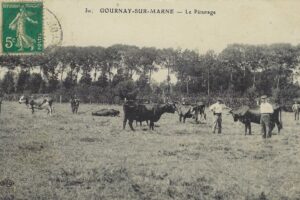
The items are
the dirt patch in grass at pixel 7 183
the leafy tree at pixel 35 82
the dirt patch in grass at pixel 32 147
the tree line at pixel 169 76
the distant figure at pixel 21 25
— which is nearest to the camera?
the dirt patch in grass at pixel 7 183

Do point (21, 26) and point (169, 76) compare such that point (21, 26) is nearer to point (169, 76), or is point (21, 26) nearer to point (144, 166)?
point (144, 166)

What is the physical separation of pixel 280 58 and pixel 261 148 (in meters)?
18.5

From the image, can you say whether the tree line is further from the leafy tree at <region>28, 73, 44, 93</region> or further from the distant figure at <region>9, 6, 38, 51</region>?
the distant figure at <region>9, 6, 38, 51</region>

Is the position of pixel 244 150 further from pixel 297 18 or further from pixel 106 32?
pixel 106 32

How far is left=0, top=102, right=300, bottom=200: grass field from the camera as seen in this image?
6879 mm

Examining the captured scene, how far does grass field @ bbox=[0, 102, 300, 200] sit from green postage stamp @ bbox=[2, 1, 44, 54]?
2.50m

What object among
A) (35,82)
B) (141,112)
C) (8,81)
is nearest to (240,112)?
(141,112)

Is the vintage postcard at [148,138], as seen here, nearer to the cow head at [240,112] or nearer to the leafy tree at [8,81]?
the cow head at [240,112]

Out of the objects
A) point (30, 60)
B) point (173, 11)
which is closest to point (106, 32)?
point (173, 11)

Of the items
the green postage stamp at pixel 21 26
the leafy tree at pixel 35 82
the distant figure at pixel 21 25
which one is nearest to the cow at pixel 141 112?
the green postage stamp at pixel 21 26

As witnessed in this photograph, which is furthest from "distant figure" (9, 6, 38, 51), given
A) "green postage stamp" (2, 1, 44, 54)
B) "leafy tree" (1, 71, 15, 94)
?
"leafy tree" (1, 71, 15, 94)

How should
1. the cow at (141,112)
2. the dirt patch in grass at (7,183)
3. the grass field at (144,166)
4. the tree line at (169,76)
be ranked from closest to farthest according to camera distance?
the grass field at (144,166), the dirt patch in grass at (7,183), the cow at (141,112), the tree line at (169,76)

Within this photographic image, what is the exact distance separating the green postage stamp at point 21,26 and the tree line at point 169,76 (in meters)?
13.0

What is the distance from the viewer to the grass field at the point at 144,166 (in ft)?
22.6
